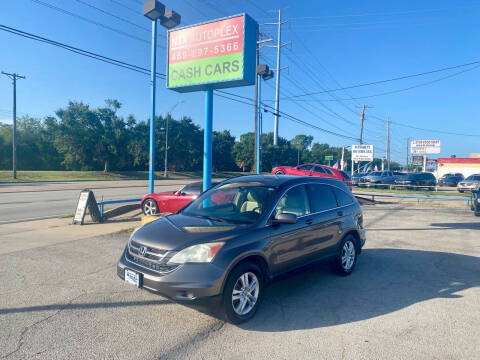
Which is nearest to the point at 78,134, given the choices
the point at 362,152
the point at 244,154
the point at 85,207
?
the point at 244,154

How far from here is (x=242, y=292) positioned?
12.7 ft

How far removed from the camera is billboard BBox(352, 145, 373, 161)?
37562 mm

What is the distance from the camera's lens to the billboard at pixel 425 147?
36.9m

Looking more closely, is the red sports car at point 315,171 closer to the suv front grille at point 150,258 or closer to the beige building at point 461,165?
the suv front grille at point 150,258

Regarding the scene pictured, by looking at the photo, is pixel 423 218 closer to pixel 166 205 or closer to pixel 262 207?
pixel 166 205

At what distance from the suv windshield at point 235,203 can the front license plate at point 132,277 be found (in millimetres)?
1207

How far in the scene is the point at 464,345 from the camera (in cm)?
348

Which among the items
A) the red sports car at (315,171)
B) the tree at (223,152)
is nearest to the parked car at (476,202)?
the red sports car at (315,171)

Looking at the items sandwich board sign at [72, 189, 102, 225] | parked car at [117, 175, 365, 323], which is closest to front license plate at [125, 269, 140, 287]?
parked car at [117, 175, 365, 323]

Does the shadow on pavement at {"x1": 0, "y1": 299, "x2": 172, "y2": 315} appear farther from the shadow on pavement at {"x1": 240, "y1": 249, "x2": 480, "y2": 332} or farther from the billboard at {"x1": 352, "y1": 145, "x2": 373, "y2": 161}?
the billboard at {"x1": 352, "y1": 145, "x2": 373, "y2": 161}

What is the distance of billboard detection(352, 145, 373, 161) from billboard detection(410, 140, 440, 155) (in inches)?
192

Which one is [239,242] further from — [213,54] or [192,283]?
[213,54]

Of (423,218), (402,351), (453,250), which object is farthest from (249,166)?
(402,351)

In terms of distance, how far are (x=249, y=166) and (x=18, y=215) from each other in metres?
59.9
